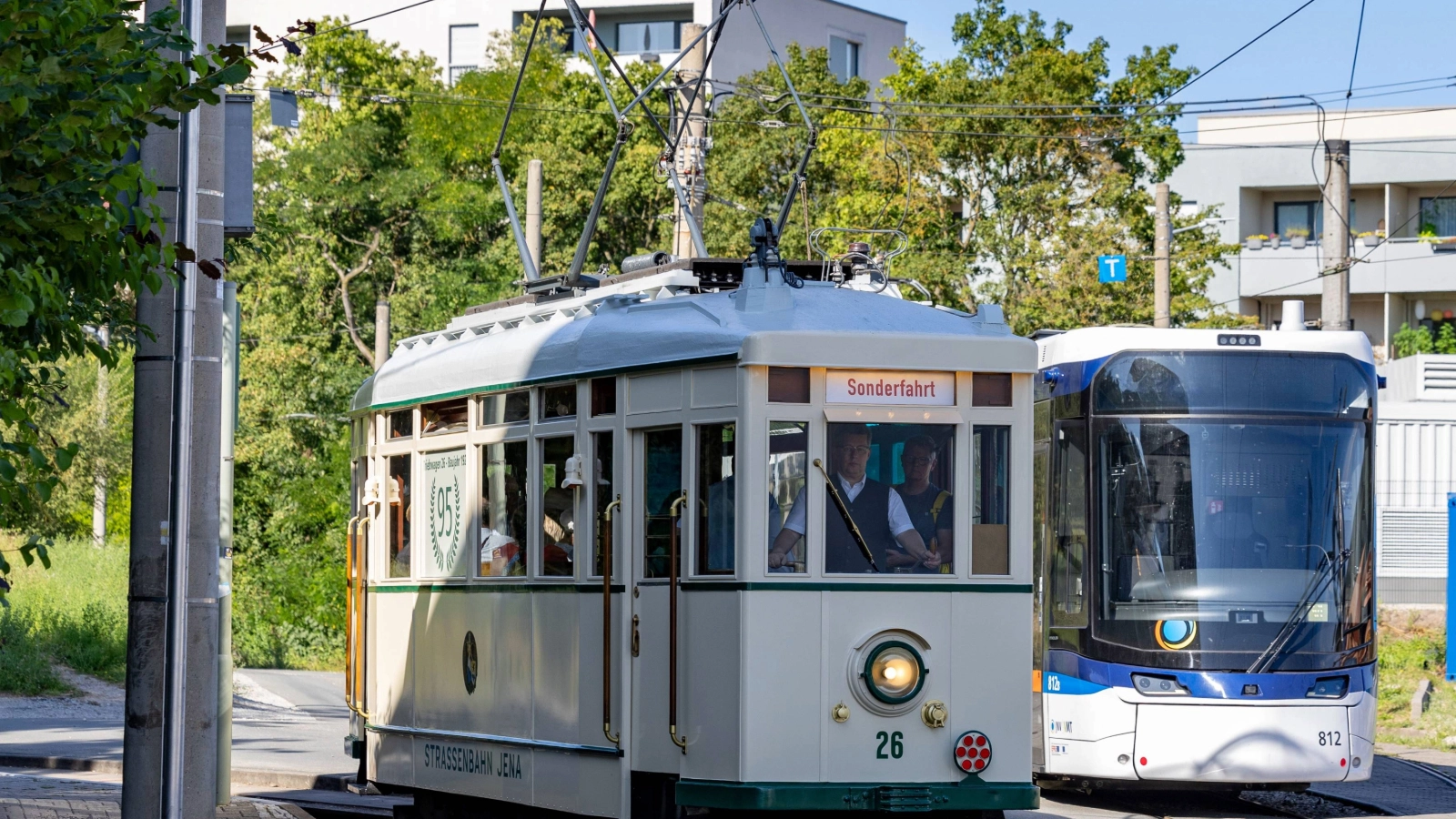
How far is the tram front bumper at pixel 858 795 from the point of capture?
8.19 m

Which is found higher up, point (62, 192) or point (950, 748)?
point (62, 192)

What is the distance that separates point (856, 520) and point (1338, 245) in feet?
50.5

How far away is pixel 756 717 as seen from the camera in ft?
26.9

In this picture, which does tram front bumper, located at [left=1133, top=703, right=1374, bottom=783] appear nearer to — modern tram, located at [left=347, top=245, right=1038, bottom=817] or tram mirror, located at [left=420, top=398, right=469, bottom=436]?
modern tram, located at [left=347, top=245, right=1038, bottom=817]

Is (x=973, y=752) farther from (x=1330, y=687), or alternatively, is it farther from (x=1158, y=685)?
(x=1330, y=687)

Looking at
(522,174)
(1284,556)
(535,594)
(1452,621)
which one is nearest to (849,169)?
(522,174)

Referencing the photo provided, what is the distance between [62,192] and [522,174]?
39.5 meters

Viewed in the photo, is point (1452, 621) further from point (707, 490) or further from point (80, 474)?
point (80, 474)

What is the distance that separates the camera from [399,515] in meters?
11.5

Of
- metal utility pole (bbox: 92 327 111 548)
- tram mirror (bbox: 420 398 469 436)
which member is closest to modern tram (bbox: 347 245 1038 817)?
tram mirror (bbox: 420 398 469 436)

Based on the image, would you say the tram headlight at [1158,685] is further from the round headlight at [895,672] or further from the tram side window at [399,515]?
the tram side window at [399,515]

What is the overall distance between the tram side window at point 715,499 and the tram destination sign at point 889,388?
510 mm

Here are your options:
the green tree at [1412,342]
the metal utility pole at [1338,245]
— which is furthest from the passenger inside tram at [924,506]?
the green tree at [1412,342]

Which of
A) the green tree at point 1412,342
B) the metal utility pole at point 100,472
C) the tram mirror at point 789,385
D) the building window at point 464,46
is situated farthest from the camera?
the building window at point 464,46
